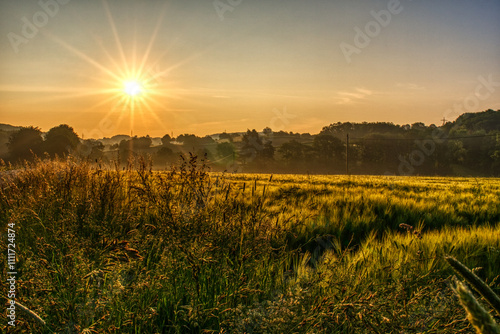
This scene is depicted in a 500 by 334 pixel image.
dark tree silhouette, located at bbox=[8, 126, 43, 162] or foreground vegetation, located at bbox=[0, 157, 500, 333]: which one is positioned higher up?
dark tree silhouette, located at bbox=[8, 126, 43, 162]

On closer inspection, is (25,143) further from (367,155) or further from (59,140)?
(367,155)

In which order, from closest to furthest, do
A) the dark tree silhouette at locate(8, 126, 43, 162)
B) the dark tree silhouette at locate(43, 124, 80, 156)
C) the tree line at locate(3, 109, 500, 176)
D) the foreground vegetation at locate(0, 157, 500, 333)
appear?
the foreground vegetation at locate(0, 157, 500, 333), the dark tree silhouette at locate(43, 124, 80, 156), the dark tree silhouette at locate(8, 126, 43, 162), the tree line at locate(3, 109, 500, 176)

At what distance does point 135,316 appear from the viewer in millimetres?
2078

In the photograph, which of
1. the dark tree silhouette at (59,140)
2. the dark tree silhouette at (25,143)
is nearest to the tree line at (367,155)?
the dark tree silhouette at (59,140)

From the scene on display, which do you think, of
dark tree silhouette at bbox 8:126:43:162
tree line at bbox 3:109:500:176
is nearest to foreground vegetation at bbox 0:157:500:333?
dark tree silhouette at bbox 8:126:43:162

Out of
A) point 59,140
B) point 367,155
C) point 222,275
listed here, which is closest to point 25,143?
point 59,140

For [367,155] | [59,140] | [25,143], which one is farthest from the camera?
[367,155]

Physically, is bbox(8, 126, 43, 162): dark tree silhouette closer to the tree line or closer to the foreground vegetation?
the tree line

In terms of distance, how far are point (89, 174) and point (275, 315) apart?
5918mm

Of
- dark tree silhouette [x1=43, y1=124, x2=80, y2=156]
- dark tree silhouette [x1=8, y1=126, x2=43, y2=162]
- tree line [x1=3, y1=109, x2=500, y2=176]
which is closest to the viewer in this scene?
dark tree silhouette [x1=43, y1=124, x2=80, y2=156]

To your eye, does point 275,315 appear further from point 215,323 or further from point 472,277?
point 472,277

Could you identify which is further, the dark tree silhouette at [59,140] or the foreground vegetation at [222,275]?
the dark tree silhouette at [59,140]

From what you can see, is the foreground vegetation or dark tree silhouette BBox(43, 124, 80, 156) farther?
dark tree silhouette BBox(43, 124, 80, 156)

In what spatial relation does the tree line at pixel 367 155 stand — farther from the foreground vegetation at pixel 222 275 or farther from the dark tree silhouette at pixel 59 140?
the foreground vegetation at pixel 222 275
